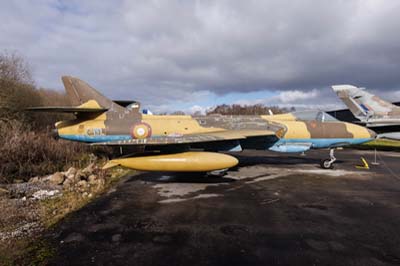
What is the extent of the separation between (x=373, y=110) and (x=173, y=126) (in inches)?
616

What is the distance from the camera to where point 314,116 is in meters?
10.3

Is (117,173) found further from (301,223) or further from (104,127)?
(301,223)

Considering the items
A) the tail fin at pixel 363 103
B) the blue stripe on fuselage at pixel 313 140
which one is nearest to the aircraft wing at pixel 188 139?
the blue stripe on fuselage at pixel 313 140

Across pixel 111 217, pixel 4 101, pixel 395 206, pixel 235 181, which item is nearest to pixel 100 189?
pixel 111 217

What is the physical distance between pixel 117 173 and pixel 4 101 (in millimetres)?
10903

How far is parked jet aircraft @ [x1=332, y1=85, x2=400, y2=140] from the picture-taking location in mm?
16172

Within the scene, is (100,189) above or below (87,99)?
below

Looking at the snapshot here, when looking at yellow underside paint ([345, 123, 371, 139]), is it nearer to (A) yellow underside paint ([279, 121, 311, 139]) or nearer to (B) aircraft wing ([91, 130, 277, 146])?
(A) yellow underside paint ([279, 121, 311, 139])

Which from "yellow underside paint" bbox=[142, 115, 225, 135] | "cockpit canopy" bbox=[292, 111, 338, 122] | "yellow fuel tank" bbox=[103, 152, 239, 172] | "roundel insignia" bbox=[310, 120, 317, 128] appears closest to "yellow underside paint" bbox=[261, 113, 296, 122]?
"cockpit canopy" bbox=[292, 111, 338, 122]

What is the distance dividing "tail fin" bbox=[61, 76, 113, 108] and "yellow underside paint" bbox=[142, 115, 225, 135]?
2051 mm

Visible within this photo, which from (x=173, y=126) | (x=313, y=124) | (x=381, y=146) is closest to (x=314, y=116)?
(x=313, y=124)

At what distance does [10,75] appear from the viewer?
1788cm

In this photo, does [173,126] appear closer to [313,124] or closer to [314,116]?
[313,124]

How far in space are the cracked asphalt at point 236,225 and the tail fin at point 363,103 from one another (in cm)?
1095
